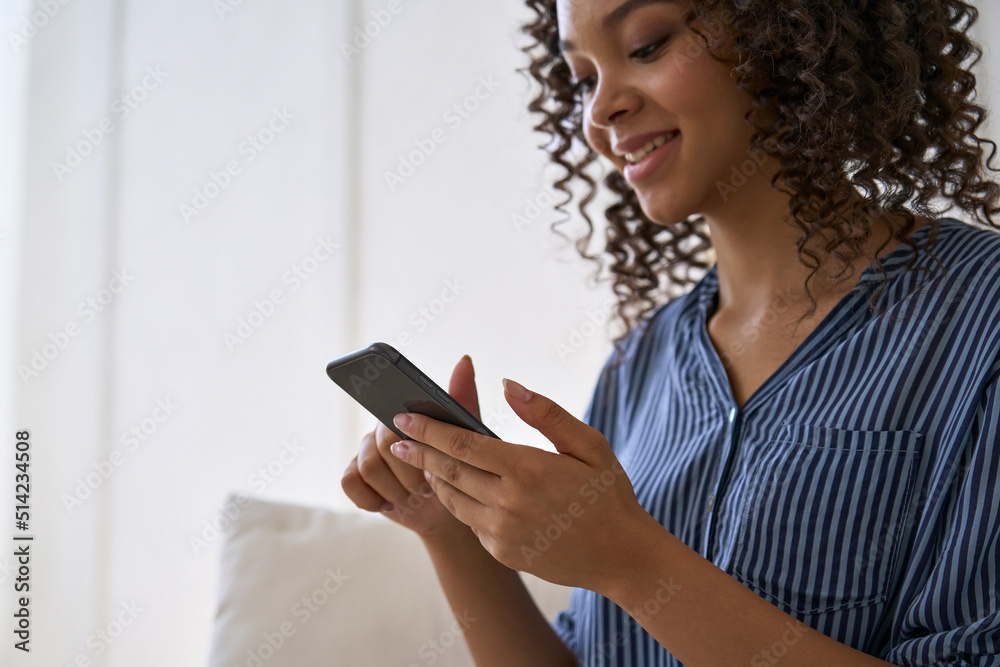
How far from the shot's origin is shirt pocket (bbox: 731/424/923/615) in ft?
2.38

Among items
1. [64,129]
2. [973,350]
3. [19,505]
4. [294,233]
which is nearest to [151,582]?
[19,505]

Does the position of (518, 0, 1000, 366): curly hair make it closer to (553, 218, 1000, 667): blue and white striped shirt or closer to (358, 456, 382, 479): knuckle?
(553, 218, 1000, 667): blue and white striped shirt

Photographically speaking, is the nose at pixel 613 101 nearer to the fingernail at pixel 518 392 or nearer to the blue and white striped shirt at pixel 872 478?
the blue and white striped shirt at pixel 872 478

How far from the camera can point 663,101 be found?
2.91ft

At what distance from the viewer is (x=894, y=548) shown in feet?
2.37

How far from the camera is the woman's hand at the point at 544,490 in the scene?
61cm

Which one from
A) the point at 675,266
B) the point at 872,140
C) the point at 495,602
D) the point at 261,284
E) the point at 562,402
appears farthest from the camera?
the point at 562,402

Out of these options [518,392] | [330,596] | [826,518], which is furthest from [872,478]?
[330,596]

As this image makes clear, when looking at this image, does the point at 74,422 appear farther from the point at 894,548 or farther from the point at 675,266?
the point at 894,548

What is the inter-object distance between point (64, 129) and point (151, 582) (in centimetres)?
83

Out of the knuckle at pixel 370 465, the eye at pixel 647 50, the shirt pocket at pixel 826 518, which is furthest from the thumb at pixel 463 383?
the eye at pixel 647 50

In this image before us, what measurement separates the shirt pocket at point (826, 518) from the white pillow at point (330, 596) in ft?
1.48

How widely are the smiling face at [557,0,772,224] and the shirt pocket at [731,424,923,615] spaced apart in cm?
34

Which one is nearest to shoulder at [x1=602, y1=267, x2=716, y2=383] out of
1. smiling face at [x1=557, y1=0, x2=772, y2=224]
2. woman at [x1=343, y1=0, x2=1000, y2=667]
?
woman at [x1=343, y1=0, x2=1000, y2=667]
